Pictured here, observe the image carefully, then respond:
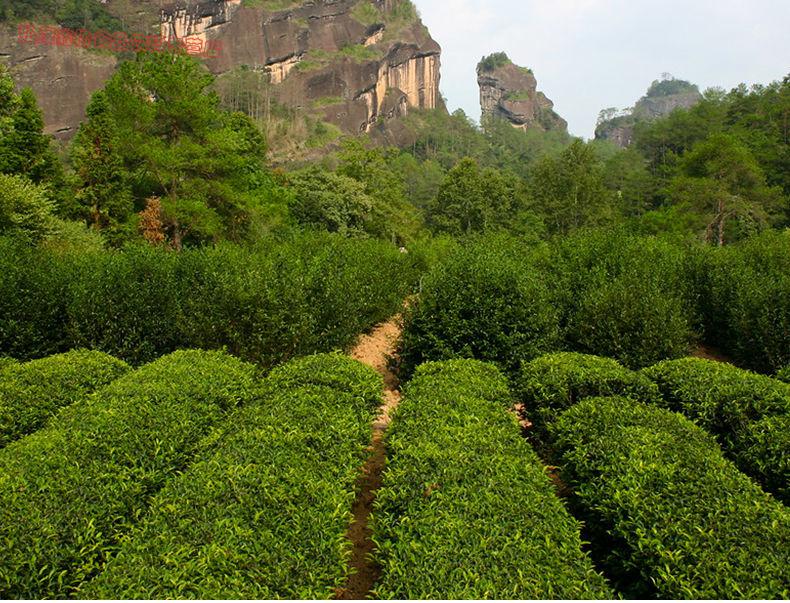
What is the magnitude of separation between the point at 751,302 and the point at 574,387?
259 inches

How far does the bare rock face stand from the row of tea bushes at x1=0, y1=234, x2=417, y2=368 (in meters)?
145

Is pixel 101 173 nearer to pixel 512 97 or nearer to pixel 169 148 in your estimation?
pixel 169 148

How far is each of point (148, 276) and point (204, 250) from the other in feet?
5.14

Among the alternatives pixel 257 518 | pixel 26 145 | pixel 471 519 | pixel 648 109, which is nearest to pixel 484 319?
pixel 471 519

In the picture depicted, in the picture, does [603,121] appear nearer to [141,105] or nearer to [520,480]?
[141,105]

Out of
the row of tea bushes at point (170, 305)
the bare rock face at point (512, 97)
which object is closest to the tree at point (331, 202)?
the row of tea bushes at point (170, 305)

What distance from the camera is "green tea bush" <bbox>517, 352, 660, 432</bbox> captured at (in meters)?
5.92

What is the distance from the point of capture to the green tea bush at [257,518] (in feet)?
9.84

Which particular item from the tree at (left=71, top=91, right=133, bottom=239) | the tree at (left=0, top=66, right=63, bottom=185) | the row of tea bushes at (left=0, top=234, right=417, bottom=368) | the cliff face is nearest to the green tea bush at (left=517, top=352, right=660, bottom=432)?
the row of tea bushes at (left=0, top=234, right=417, bottom=368)

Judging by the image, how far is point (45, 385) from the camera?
6340mm

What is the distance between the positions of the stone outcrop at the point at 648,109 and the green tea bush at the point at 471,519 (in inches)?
6043

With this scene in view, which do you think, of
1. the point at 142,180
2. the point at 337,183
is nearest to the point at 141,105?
the point at 142,180

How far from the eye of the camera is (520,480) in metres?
4.07

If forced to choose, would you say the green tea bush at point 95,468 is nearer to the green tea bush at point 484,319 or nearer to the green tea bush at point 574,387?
the green tea bush at point 484,319
